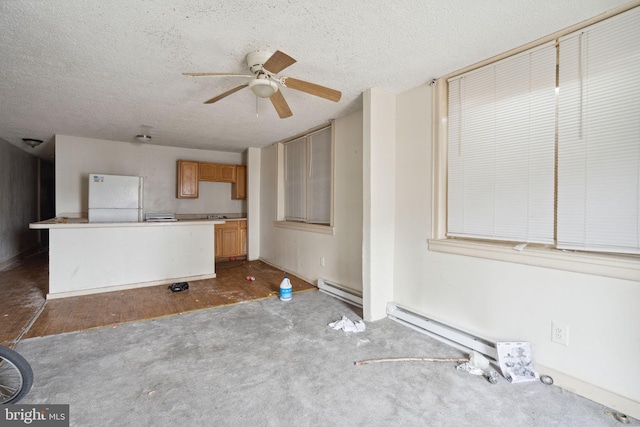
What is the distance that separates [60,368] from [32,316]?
1.47 m

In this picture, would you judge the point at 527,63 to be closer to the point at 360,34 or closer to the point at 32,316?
the point at 360,34

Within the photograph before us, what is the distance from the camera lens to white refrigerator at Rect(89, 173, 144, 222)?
4156 mm

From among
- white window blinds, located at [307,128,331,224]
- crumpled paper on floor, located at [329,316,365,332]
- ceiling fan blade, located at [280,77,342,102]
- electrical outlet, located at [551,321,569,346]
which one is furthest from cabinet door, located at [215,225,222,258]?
electrical outlet, located at [551,321,569,346]

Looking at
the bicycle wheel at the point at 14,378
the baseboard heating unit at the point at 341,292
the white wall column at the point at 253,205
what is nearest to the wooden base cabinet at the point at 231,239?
the white wall column at the point at 253,205

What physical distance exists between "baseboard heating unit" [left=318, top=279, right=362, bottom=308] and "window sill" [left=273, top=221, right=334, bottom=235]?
0.71m

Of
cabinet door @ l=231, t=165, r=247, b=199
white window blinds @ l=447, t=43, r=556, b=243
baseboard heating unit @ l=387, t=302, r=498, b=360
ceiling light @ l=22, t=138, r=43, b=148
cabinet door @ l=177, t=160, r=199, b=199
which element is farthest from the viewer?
cabinet door @ l=231, t=165, r=247, b=199

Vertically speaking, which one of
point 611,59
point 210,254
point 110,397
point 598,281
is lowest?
point 110,397

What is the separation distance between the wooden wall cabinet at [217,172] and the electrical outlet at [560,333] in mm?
5717

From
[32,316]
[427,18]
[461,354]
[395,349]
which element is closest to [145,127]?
[32,316]

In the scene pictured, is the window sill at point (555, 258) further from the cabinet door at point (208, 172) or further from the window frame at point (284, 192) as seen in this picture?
the cabinet door at point (208, 172)

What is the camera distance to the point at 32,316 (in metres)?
3.10

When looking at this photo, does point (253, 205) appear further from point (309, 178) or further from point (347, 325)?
point (347, 325)

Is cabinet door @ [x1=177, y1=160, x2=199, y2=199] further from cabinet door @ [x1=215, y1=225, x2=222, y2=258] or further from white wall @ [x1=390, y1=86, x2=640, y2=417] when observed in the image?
white wall @ [x1=390, y1=86, x2=640, y2=417]

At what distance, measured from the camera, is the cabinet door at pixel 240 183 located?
633cm
